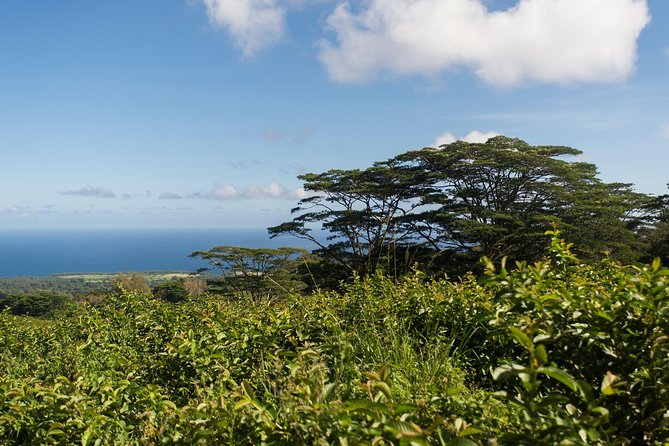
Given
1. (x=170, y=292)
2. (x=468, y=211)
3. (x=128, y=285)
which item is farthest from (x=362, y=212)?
(x=128, y=285)

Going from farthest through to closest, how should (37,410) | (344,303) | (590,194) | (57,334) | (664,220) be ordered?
1. (664,220)
2. (590,194)
3. (57,334)
4. (344,303)
5. (37,410)

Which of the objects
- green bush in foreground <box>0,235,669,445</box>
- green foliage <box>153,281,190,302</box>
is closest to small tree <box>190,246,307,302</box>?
green foliage <box>153,281,190,302</box>

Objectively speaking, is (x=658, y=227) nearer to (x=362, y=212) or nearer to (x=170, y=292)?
(x=362, y=212)

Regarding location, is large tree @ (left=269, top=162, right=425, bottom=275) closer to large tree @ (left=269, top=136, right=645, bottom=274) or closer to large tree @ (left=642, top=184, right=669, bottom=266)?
large tree @ (left=269, top=136, right=645, bottom=274)

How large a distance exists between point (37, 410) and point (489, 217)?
16.7 meters

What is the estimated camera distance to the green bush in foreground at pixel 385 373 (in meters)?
1.31

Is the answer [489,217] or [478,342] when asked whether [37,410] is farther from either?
[489,217]

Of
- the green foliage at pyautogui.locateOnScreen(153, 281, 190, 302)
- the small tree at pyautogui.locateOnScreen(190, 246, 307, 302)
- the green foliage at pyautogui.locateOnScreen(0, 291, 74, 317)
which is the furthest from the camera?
the green foliage at pyautogui.locateOnScreen(0, 291, 74, 317)

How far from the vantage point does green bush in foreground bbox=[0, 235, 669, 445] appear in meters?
1.31

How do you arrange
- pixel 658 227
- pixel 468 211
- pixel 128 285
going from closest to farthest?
1. pixel 468 211
2. pixel 658 227
3. pixel 128 285

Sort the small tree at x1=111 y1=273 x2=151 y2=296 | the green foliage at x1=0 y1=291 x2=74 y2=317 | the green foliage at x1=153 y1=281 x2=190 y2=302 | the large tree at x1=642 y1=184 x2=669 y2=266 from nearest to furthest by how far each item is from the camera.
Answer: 1. the small tree at x1=111 y1=273 x2=151 y2=296
2. the green foliage at x1=153 y1=281 x2=190 y2=302
3. the large tree at x1=642 y1=184 x2=669 y2=266
4. the green foliage at x1=0 y1=291 x2=74 y2=317

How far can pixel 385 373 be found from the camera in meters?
1.33

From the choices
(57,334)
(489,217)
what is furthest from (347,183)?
(57,334)

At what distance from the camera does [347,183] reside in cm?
2067
